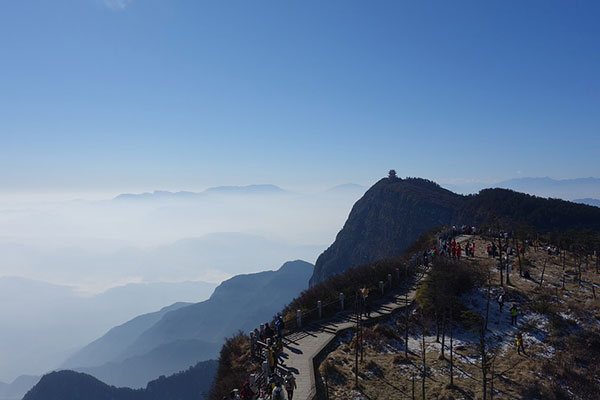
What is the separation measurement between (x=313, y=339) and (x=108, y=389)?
371ft

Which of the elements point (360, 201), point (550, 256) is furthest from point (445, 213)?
point (550, 256)

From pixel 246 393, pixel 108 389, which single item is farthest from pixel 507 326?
pixel 108 389

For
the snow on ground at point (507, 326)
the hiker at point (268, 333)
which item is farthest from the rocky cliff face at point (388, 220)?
the hiker at point (268, 333)

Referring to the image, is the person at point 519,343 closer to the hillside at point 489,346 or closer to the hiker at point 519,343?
the hiker at point 519,343

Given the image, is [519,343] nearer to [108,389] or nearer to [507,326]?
[507,326]

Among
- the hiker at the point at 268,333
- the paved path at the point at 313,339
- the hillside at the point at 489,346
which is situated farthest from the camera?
the hiker at the point at 268,333

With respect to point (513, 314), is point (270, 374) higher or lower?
lower

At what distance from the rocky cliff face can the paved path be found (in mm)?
83929

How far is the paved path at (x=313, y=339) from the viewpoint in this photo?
52.0 ft

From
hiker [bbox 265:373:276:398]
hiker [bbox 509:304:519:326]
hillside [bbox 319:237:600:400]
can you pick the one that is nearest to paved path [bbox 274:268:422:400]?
hillside [bbox 319:237:600:400]

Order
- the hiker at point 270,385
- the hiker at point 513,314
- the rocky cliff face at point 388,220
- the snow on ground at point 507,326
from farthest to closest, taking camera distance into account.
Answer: the rocky cliff face at point 388,220 < the hiker at point 513,314 < the snow on ground at point 507,326 < the hiker at point 270,385

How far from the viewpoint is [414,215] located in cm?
11800

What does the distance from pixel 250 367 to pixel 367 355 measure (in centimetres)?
624

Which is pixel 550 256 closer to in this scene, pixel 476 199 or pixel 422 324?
pixel 422 324
